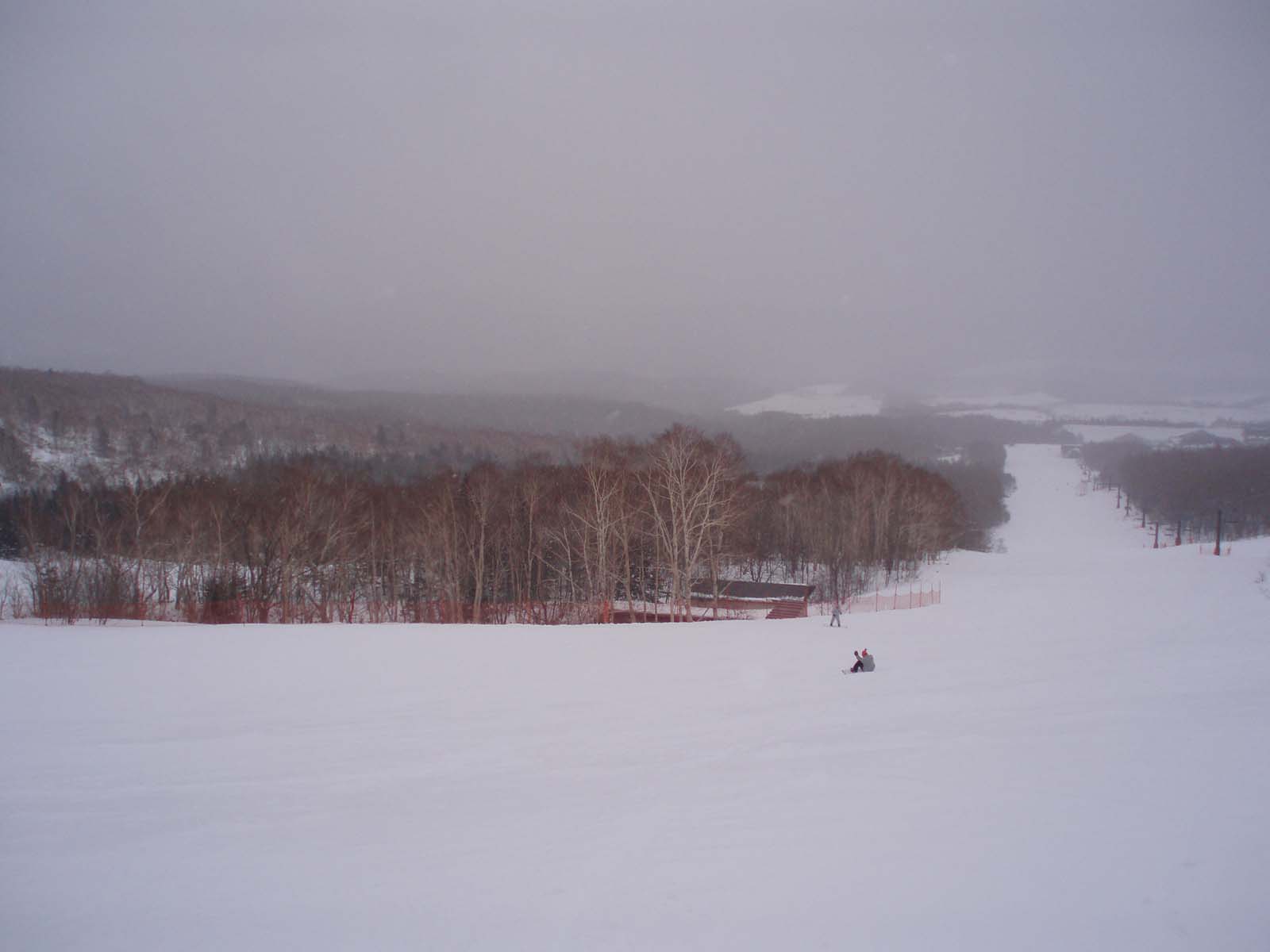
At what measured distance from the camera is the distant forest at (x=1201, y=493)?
237 ft

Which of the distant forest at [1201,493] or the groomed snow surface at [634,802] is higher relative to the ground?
the distant forest at [1201,493]

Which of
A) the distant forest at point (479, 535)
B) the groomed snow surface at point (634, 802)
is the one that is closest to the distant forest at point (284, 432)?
the distant forest at point (479, 535)

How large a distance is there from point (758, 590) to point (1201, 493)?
210 feet

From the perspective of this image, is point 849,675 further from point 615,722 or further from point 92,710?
point 92,710

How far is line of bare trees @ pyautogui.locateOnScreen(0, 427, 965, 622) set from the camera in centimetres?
3625

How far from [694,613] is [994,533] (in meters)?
60.1

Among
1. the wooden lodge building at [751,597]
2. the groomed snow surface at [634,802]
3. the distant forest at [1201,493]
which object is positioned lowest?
the wooden lodge building at [751,597]

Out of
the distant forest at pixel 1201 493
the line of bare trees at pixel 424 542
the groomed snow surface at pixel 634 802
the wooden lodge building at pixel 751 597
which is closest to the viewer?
the groomed snow surface at pixel 634 802

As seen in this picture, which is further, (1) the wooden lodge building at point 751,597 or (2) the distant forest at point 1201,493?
(2) the distant forest at point 1201,493

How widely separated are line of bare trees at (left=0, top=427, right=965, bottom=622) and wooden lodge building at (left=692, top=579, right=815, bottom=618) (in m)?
1.87

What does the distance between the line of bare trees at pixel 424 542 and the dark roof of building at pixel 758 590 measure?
5.60 ft

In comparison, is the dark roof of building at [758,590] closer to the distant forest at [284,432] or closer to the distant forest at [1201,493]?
the distant forest at [284,432]

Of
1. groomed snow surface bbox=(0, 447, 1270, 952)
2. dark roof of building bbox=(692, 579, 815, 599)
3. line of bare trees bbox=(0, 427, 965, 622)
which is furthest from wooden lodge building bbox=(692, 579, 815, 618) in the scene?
groomed snow surface bbox=(0, 447, 1270, 952)

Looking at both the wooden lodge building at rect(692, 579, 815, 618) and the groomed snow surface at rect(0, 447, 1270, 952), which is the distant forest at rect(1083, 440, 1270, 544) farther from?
the groomed snow surface at rect(0, 447, 1270, 952)
